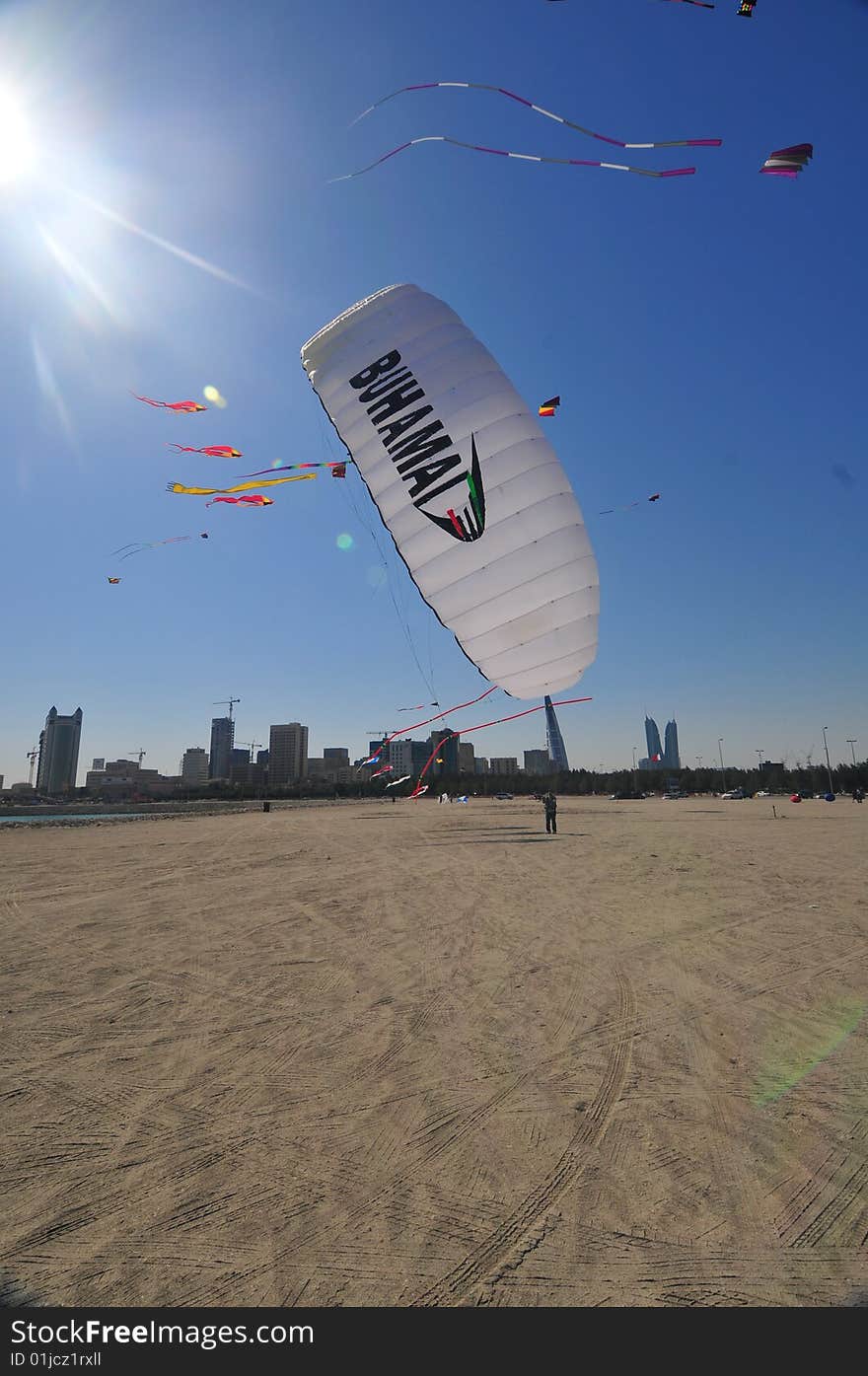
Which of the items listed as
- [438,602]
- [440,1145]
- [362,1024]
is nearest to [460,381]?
[438,602]

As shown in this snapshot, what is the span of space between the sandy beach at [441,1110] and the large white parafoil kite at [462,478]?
26.5 feet

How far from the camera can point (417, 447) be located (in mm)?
14250

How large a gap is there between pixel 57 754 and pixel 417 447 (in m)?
216

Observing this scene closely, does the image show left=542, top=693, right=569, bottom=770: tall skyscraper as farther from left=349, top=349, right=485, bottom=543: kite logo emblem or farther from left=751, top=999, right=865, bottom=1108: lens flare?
left=751, top=999, right=865, bottom=1108: lens flare

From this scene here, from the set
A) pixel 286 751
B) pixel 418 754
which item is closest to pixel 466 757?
pixel 418 754

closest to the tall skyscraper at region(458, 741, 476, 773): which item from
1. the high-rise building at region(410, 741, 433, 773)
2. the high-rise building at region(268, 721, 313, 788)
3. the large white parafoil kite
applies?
the high-rise building at region(410, 741, 433, 773)

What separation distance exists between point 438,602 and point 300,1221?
13.7 m

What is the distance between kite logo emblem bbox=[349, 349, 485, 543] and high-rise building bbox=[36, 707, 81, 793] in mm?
206807

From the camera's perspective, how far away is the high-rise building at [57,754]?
188 metres

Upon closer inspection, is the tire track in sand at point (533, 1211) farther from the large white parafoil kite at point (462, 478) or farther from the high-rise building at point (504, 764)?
the high-rise building at point (504, 764)

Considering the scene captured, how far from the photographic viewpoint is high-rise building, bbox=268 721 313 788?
188750 mm

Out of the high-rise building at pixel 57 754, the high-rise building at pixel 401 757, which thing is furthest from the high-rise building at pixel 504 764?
the high-rise building at pixel 57 754

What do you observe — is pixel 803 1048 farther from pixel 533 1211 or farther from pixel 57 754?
pixel 57 754

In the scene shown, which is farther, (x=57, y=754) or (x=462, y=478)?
(x=57, y=754)
